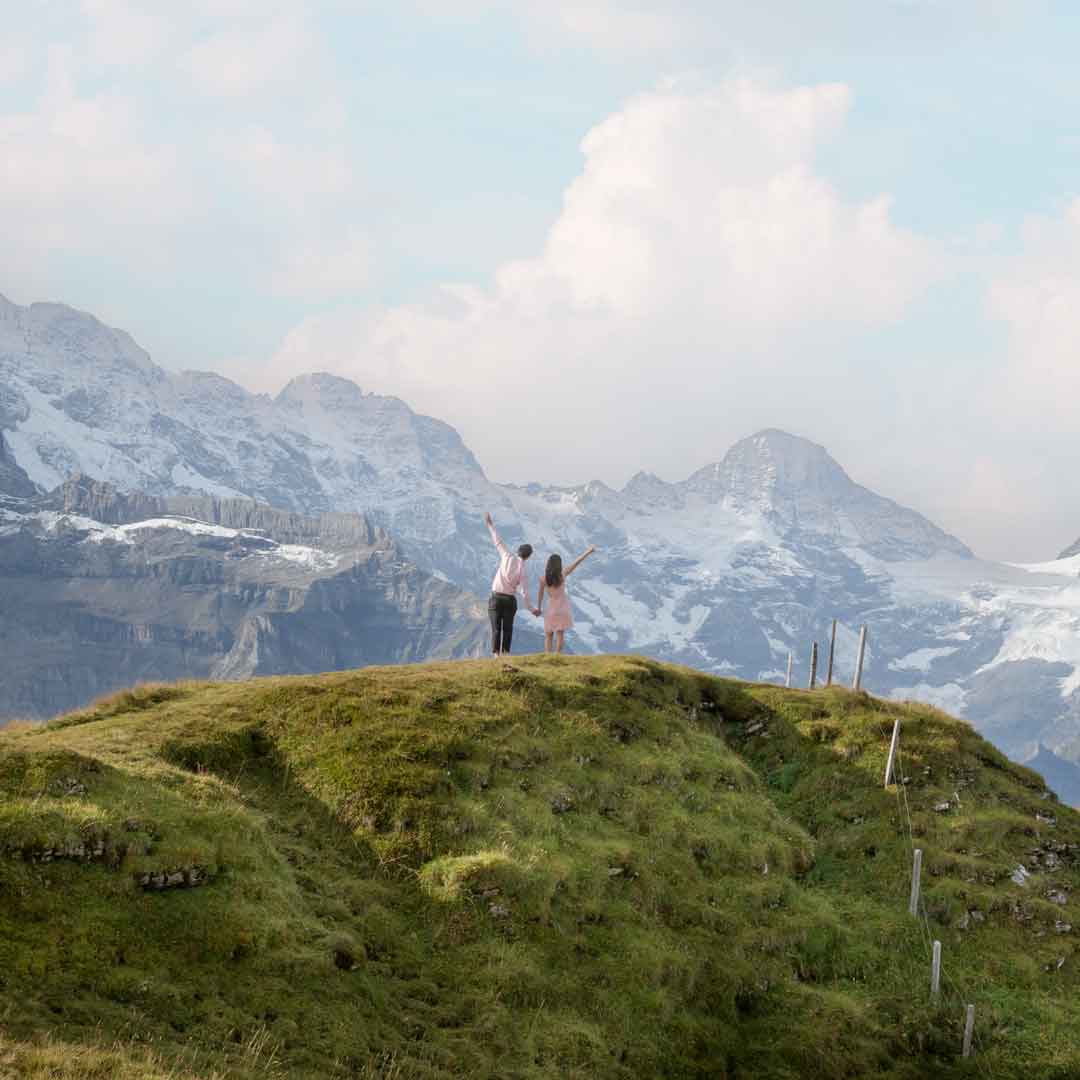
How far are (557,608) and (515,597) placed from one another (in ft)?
5.55

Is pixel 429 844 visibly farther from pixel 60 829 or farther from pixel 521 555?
pixel 521 555

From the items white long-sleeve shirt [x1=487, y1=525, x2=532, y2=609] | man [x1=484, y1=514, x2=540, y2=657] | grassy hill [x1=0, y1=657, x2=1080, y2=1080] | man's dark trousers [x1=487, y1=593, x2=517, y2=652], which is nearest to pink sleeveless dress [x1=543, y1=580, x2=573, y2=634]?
man [x1=484, y1=514, x2=540, y2=657]

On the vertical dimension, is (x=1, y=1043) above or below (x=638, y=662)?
below

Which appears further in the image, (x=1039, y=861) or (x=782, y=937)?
(x=1039, y=861)

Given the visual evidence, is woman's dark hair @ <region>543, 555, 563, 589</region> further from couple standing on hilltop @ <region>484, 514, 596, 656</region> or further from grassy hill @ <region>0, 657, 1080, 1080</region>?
grassy hill @ <region>0, 657, 1080, 1080</region>

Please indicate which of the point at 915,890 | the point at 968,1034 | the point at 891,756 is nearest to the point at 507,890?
the point at 968,1034

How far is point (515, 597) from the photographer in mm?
42438

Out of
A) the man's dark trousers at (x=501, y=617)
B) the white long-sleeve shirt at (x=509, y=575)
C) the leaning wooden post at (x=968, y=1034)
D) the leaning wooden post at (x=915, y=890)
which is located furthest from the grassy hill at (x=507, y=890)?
the white long-sleeve shirt at (x=509, y=575)

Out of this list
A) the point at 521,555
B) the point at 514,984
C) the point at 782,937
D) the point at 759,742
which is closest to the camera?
the point at 514,984

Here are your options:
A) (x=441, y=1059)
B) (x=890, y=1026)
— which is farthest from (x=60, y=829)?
(x=890, y=1026)

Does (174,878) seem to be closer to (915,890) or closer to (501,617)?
(915,890)

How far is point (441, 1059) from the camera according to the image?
72.6 ft

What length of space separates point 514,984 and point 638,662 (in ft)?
63.6

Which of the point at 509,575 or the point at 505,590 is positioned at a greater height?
the point at 509,575
